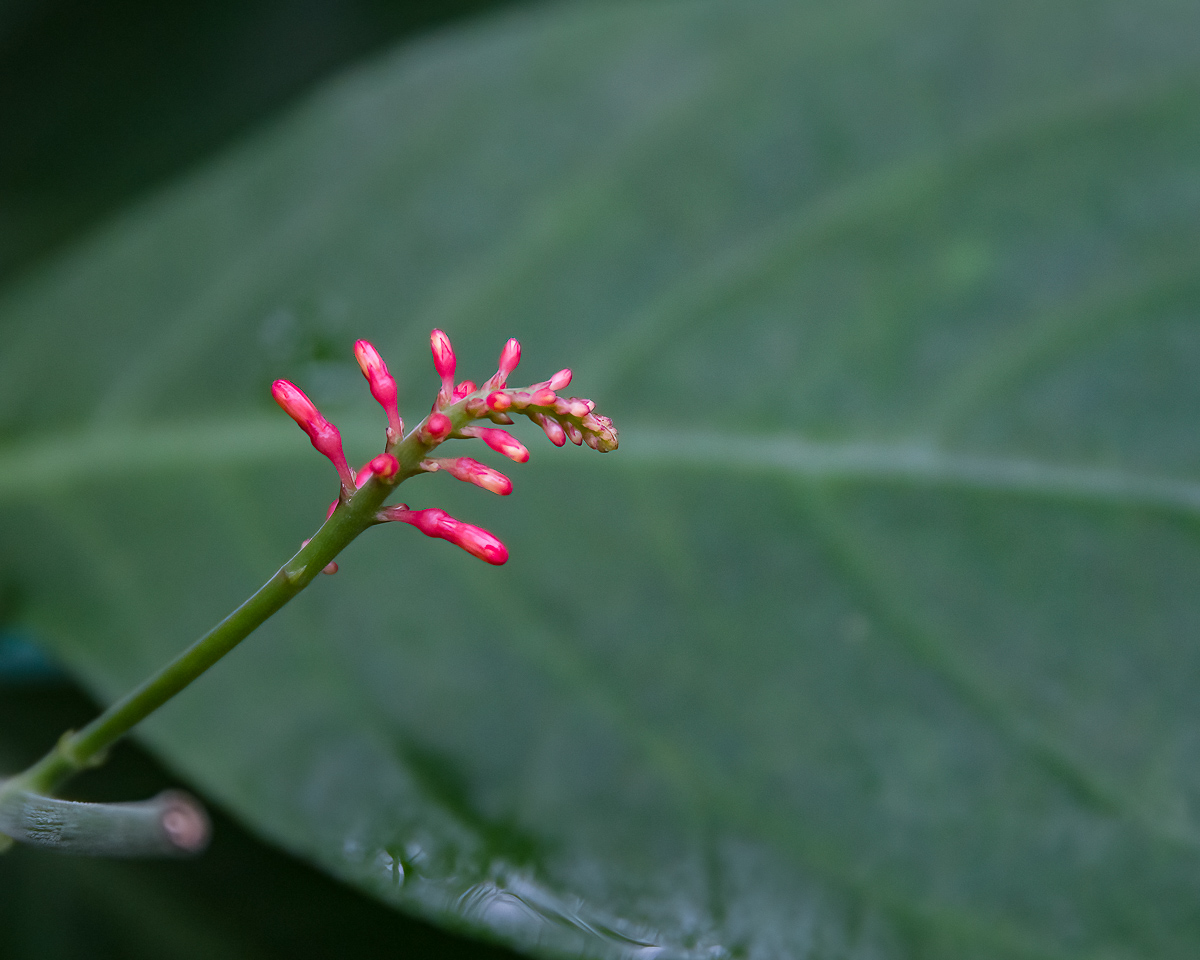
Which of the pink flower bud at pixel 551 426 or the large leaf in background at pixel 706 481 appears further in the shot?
the large leaf in background at pixel 706 481

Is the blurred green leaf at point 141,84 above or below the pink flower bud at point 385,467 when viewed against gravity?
above

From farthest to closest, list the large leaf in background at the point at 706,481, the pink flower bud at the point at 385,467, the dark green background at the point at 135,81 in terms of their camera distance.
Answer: the dark green background at the point at 135,81, the large leaf in background at the point at 706,481, the pink flower bud at the point at 385,467

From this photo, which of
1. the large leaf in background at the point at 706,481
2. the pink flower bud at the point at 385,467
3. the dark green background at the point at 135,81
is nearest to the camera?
the pink flower bud at the point at 385,467

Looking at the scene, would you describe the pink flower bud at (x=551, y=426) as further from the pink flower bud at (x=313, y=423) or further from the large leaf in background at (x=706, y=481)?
the large leaf in background at (x=706, y=481)

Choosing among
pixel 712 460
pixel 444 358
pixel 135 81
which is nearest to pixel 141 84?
pixel 135 81

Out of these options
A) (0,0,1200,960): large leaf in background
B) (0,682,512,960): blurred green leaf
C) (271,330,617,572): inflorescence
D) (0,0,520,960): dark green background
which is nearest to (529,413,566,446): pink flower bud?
(271,330,617,572): inflorescence

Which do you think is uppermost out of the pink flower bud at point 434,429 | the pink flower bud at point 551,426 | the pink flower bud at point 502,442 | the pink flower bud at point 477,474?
the pink flower bud at point 551,426

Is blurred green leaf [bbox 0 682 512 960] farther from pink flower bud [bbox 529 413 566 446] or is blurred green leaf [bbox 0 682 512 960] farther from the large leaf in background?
pink flower bud [bbox 529 413 566 446]

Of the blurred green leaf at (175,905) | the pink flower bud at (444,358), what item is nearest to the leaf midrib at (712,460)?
the blurred green leaf at (175,905)
